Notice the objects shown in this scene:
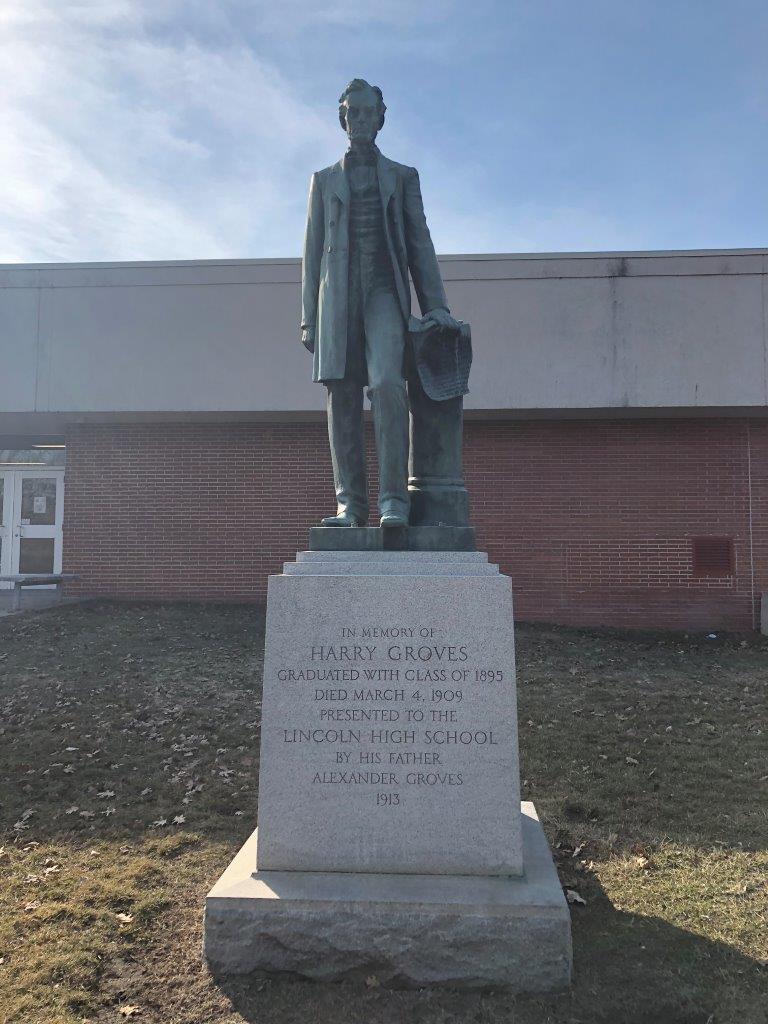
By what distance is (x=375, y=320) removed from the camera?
4172 mm

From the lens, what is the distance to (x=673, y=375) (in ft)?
40.5

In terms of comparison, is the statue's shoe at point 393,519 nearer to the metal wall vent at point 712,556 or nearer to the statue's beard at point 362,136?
the statue's beard at point 362,136

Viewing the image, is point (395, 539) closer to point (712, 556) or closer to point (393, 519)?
point (393, 519)

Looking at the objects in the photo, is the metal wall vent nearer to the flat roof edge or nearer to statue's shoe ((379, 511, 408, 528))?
the flat roof edge

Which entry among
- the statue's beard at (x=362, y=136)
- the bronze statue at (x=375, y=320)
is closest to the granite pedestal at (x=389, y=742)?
the bronze statue at (x=375, y=320)

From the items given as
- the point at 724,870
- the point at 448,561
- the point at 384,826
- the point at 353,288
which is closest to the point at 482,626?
the point at 448,561

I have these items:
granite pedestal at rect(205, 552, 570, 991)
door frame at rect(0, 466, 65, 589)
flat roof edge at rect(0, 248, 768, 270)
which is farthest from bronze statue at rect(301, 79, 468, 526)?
door frame at rect(0, 466, 65, 589)

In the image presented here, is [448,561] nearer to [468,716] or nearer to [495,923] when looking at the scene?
[468,716]

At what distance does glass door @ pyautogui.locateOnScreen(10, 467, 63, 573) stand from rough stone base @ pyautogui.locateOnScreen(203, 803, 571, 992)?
13883 mm

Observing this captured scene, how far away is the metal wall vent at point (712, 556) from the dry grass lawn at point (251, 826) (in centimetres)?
270

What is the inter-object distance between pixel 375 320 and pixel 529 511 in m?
9.36

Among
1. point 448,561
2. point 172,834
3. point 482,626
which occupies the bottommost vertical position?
point 172,834

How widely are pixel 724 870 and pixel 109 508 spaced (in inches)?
446

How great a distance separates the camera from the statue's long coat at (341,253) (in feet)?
13.7
